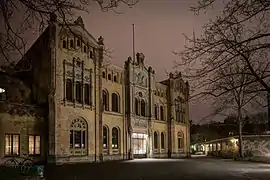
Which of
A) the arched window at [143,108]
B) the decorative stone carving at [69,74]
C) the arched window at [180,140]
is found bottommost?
the arched window at [180,140]

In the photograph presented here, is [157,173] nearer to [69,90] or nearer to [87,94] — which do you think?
[69,90]

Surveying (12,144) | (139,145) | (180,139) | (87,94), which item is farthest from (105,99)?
(180,139)

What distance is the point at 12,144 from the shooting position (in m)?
34.6

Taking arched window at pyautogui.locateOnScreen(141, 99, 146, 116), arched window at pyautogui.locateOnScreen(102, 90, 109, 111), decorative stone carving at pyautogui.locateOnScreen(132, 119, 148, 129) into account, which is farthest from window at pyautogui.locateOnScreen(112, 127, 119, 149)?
arched window at pyautogui.locateOnScreen(141, 99, 146, 116)

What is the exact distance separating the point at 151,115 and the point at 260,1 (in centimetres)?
4970

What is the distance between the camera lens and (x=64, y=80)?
135 feet

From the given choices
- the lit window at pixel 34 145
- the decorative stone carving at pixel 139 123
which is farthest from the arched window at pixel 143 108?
the lit window at pixel 34 145

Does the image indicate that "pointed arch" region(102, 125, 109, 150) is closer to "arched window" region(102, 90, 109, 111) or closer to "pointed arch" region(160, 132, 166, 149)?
"arched window" region(102, 90, 109, 111)

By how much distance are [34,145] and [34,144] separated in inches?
3.6

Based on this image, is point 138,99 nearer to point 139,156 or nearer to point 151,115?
point 151,115

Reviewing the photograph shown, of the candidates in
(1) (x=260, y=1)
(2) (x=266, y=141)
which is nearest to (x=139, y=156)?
(2) (x=266, y=141)

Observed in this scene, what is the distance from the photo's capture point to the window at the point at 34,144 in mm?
36694

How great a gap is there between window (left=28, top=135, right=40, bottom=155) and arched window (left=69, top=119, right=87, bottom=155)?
4196 millimetres

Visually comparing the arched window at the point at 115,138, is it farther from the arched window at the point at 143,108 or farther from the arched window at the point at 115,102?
the arched window at the point at 143,108
